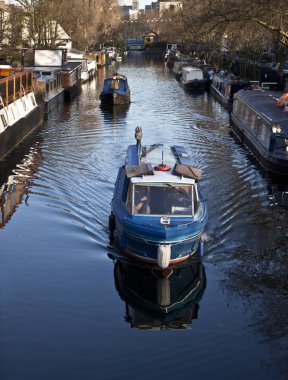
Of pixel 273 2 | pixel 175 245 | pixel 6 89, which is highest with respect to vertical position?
pixel 273 2

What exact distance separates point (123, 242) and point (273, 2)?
1784cm

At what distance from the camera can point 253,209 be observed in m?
19.9

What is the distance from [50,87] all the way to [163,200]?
29.4 metres

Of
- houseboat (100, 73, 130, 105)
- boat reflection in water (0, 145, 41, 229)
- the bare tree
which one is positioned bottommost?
boat reflection in water (0, 145, 41, 229)

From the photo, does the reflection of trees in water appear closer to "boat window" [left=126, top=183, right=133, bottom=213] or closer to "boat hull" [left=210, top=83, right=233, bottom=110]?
"boat window" [left=126, top=183, right=133, bottom=213]

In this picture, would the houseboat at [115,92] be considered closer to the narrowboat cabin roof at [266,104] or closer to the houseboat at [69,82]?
the houseboat at [69,82]

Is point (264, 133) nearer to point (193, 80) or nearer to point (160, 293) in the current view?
point (160, 293)

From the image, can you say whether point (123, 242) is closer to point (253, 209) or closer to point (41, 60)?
point (253, 209)

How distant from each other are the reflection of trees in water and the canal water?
3cm

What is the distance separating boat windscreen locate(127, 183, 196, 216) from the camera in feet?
49.9

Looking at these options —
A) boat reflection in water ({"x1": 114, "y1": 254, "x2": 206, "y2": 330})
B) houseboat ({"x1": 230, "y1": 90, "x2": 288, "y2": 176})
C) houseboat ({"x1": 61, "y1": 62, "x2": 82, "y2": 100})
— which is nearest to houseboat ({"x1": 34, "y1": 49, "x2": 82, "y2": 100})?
houseboat ({"x1": 61, "y1": 62, "x2": 82, "y2": 100})

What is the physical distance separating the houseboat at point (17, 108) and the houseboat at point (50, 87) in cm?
238

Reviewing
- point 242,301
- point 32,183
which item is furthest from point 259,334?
point 32,183

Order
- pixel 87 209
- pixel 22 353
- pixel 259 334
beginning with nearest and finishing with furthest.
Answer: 1. pixel 22 353
2. pixel 259 334
3. pixel 87 209
